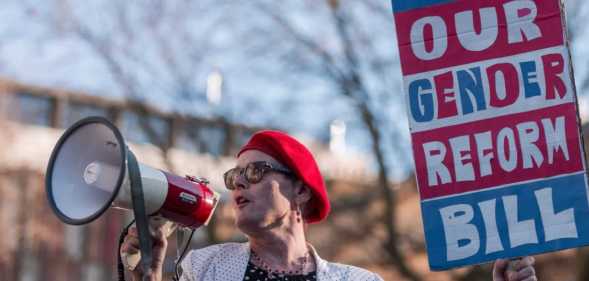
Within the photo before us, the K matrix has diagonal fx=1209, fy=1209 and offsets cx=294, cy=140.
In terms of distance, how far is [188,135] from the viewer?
14633 mm

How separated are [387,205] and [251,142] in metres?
9.54

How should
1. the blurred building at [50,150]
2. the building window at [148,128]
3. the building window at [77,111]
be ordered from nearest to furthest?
the building window at [148,128]
the blurred building at [50,150]
the building window at [77,111]

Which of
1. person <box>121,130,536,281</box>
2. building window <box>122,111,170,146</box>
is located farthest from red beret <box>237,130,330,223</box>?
building window <box>122,111,170,146</box>

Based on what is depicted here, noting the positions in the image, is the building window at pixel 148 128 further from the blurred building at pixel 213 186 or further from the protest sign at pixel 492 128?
the protest sign at pixel 492 128

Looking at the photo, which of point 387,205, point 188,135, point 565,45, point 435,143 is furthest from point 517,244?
point 188,135

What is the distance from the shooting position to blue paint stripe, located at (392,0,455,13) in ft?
13.6

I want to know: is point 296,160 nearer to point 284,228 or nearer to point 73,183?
point 284,228

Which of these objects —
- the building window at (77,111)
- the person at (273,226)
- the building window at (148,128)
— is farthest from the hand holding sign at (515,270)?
the building window at (77,111)

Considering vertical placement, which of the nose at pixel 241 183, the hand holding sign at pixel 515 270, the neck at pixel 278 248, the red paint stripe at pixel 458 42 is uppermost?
the red paint stripe at pixel 458 42

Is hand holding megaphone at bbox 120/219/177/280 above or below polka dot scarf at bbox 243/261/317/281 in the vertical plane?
above

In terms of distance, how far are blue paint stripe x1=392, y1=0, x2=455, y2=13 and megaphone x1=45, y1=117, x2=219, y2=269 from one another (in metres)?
0.91

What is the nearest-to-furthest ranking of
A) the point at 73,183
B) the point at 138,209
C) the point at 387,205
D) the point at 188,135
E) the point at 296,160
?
the point at 138,209 → the point at 73,183 → the point at 296,160 → the point at 387,205 → the point at 188,135

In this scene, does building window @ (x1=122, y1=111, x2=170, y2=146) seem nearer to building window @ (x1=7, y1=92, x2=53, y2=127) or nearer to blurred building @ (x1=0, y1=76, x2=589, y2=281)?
blurred building @ (x1=0, y1=76, x2=589, y2=281)

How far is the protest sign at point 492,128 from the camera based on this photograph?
386cm
